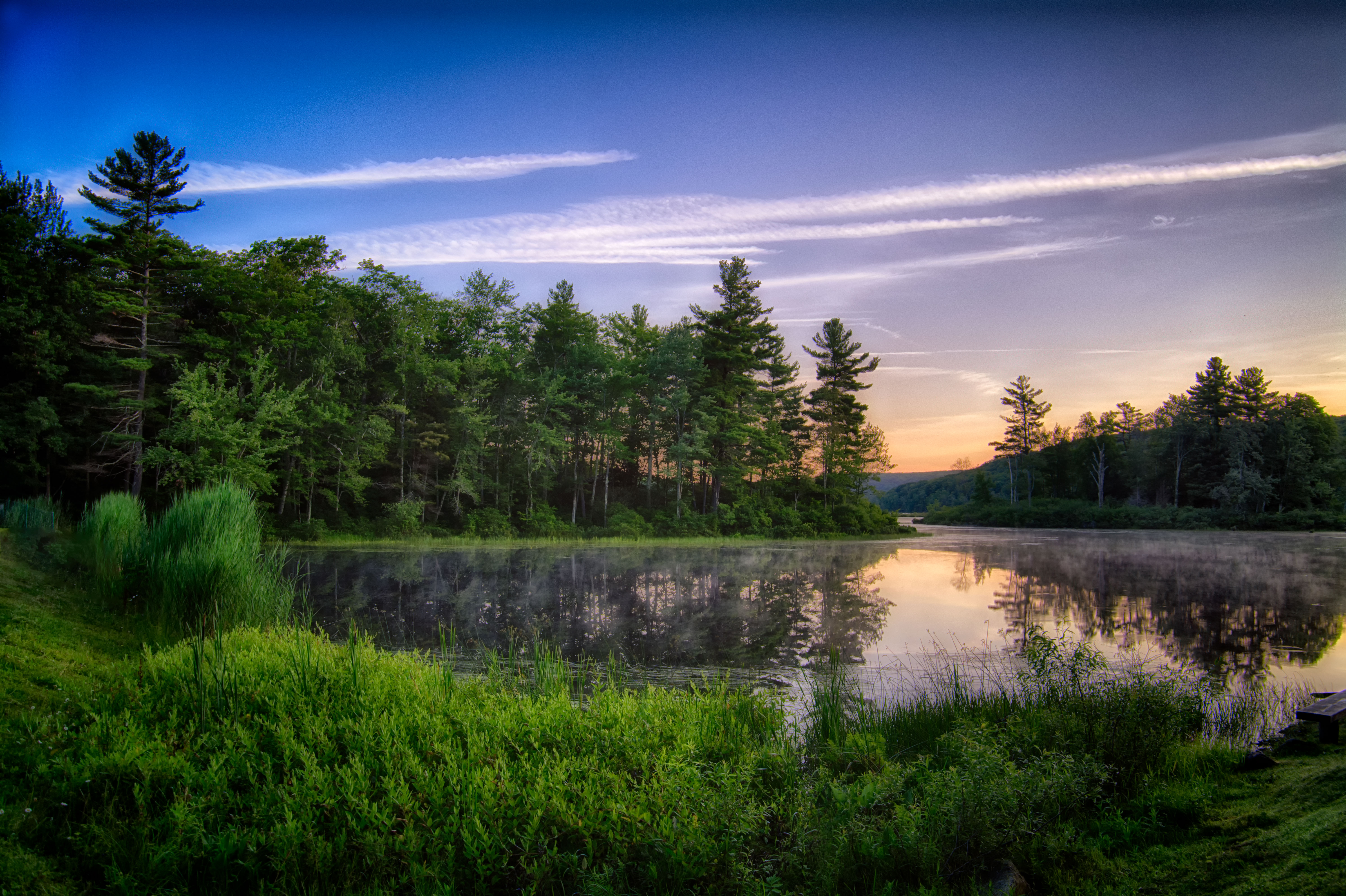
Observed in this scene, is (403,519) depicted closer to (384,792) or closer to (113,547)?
(113,547)

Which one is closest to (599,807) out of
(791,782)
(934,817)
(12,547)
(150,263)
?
(791,782)

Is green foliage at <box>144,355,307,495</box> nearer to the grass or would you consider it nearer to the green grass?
the grass

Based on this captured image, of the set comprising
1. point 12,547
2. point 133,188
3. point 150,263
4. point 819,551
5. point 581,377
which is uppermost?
point 133,188

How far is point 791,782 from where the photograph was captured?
13.9ft

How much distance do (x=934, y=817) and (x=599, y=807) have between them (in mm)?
1855

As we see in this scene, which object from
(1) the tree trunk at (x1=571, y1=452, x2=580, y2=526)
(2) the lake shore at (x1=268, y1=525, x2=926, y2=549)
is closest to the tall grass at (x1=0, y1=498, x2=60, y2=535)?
(2) the lake shore at (x1=268, y1=525, x2=926, y2=549)

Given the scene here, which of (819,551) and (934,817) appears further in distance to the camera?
(819,551)

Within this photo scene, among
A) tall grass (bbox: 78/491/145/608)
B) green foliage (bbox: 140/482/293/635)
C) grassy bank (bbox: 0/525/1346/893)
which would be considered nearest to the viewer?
grassy bank (bbox: 0/525/1346/893)

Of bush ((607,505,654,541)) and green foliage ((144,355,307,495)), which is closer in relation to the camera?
green foliage ((144,355,307,495))

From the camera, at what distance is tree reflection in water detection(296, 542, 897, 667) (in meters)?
9.57

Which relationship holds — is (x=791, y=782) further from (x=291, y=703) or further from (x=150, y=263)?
(x=150, y=263)

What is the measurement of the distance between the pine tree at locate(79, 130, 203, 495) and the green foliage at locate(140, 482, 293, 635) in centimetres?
1689

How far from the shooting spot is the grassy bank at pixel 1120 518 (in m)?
40.1

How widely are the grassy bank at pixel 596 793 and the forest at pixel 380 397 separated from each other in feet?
58.6
